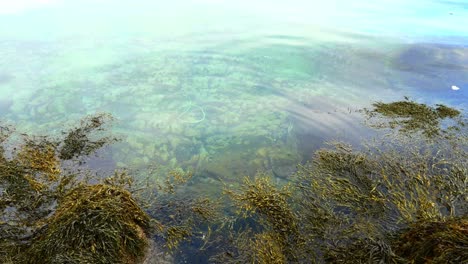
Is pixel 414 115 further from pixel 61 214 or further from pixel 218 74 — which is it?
pixel 61 214

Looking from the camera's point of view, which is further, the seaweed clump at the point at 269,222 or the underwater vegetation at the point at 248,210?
the seaweed clump at the point at 269,222

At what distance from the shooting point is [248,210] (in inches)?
167

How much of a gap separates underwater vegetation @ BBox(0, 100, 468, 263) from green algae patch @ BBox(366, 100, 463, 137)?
49 centimetres

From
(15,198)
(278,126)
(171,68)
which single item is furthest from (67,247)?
(171,68)

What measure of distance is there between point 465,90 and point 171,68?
22.1 ft

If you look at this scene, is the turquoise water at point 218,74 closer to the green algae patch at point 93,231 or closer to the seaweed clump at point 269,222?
the seaweed clump at point 269,222

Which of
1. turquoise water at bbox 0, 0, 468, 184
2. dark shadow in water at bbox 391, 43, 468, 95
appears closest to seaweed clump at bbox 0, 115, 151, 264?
turquoise water at bbox 0, 0, 468, 184

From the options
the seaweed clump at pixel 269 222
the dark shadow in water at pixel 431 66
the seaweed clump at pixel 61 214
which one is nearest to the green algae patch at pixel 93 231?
the seaweed clump at pixel 61 214

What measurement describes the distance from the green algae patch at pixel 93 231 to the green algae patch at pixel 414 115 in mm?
4662

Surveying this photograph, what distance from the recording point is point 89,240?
329 cm

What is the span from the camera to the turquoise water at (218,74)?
19.1ft

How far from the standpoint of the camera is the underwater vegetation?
3330mm

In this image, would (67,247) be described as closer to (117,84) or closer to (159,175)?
(159,175)

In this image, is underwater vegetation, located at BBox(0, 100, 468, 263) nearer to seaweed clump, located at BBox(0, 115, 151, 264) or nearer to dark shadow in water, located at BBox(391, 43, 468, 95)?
seaweed clump, located at BBox(0, 115, 151, 264)
